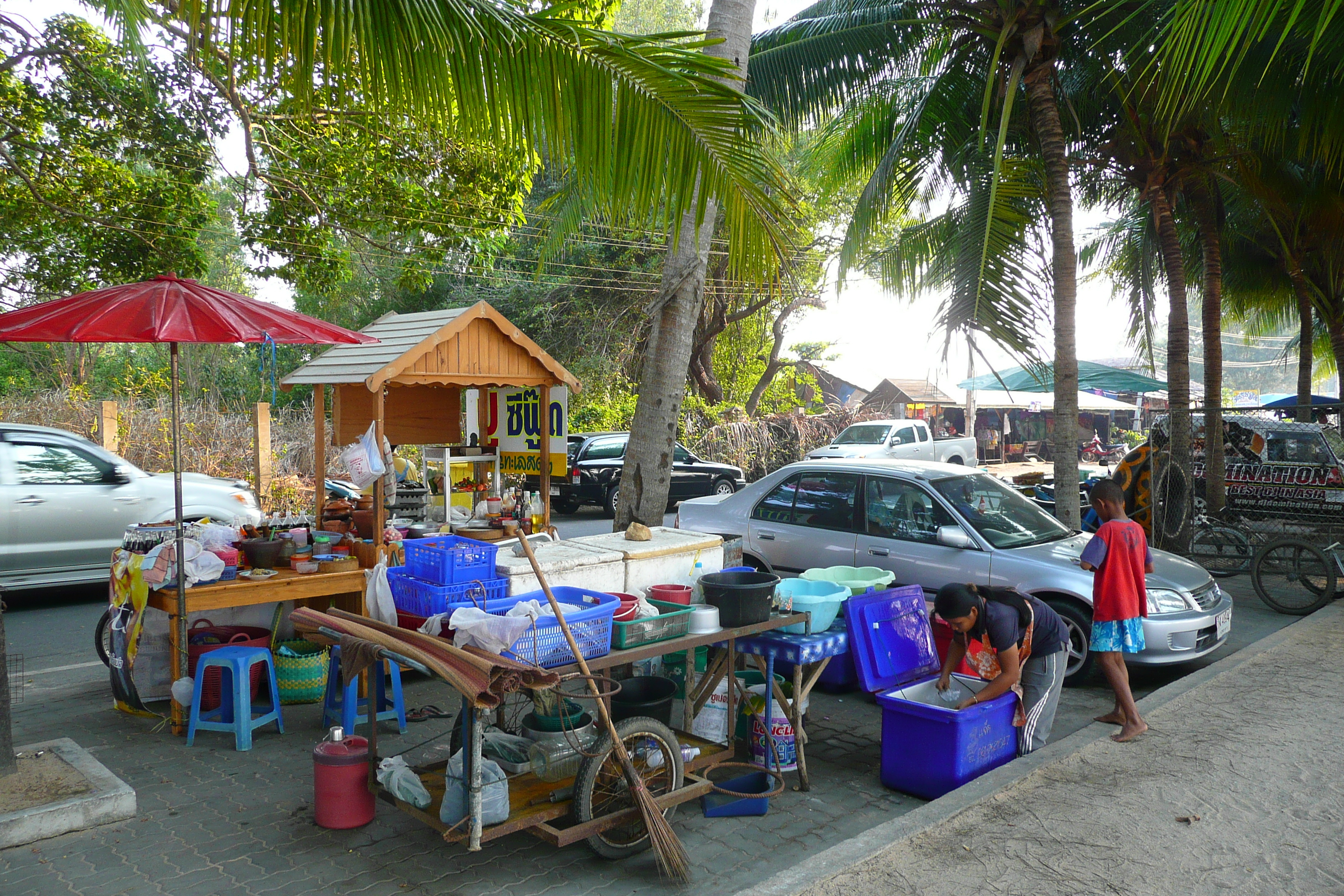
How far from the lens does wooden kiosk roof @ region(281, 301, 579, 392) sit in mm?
6996

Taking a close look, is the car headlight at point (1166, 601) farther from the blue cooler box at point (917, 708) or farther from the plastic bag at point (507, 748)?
the plastic bag at point (507, 748)

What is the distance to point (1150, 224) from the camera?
14148 mm

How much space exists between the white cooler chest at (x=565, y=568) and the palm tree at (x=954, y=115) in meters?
4.82

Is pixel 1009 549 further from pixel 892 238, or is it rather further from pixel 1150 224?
pixel 892 238

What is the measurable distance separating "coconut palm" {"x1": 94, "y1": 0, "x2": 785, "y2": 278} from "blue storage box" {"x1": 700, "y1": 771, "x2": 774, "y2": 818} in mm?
2851

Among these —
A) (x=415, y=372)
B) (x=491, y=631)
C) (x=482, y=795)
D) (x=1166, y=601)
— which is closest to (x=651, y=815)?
(x=482, y=795)

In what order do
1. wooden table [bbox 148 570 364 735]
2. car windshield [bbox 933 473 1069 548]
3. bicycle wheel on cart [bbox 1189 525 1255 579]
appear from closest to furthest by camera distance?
wooden table [bbox 148 570 364 735] < car windshield [bbox 933 473 1069 548] < bicycle wheel on cart [bbox 1189 525 1255 579]

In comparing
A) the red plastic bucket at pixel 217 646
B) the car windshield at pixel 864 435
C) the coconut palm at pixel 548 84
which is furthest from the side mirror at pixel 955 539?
the car windshield at pixel 864 435

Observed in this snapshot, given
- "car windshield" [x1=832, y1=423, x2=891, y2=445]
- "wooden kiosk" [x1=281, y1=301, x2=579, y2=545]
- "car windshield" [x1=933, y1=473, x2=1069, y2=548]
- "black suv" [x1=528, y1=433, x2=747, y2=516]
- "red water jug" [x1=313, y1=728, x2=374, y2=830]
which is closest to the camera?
"red water jug" [x1=313, y1=728, x2=374, y2=830]

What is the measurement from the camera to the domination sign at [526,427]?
841cm

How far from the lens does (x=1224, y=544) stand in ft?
34.2

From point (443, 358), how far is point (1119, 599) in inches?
204

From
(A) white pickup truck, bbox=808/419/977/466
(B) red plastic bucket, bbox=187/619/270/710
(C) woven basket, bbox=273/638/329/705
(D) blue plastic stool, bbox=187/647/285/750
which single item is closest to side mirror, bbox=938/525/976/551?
(C) woven basket, bbox=273/638/329/705

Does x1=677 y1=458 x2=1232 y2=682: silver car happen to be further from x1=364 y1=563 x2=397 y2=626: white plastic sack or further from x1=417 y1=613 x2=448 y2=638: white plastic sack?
x1=417 y1=613 x2=448 y2=638: white plastic sack
